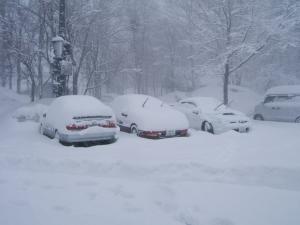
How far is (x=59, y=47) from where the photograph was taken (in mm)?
10383

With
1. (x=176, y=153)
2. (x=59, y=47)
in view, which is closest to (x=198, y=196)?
(x=176, y=153)

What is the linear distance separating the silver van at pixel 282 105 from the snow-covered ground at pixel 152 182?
19.9 ft

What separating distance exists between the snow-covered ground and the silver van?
605 cm

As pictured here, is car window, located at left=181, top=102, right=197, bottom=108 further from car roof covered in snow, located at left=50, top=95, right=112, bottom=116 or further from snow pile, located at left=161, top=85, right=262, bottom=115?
snow pile, located at left=161, top=85, right=262, bottom=115

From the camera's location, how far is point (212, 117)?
35.3 feet

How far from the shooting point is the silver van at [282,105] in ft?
44.0

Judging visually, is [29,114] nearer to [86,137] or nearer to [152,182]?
[86,137]

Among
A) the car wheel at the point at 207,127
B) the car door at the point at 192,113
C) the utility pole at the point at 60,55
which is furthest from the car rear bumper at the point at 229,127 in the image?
the utility pole at the point at 60,55

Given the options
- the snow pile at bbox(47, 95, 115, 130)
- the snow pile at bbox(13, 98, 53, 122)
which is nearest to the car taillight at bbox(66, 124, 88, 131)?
the snow pile at bbox(47, 95, 115, 130)

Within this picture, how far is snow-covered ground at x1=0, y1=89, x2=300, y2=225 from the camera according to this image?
13.6 feet

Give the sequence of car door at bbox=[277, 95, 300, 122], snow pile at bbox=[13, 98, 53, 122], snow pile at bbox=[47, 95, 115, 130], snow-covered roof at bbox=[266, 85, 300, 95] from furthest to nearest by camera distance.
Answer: snow-covered roof at bbox=[266, 85, 300, 95] < car door at bbox=[277, 95, 300, 122] < snow pile at bbox=[13, 98, 53, 122] < snow pile at bbox=[47, 95, 115, 130]

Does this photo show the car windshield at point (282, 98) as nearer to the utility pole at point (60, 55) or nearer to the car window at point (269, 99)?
the car window at point (269, 99)

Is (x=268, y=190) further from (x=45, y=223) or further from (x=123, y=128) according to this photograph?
(x=123, y=128)

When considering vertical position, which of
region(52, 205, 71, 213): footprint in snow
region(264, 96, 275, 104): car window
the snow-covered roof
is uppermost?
the snow-covered roof
